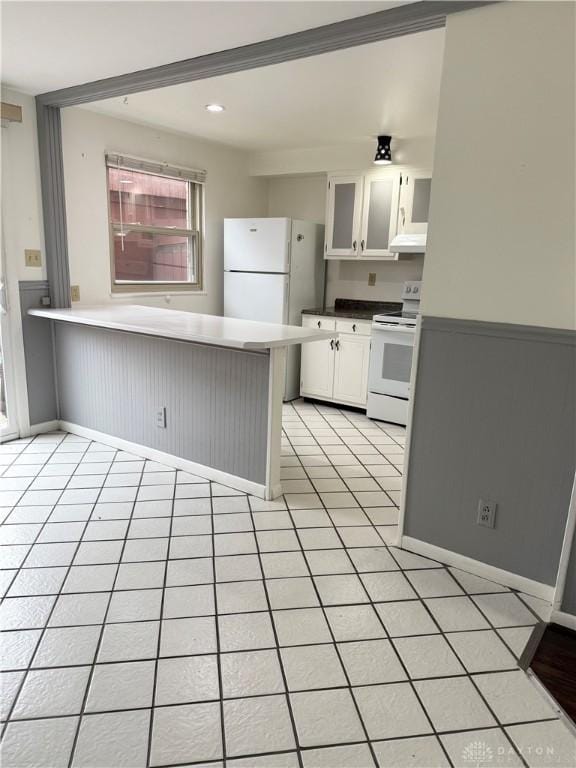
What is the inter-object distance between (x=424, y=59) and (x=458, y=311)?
1.40 meters

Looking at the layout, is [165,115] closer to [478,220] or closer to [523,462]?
[478,220]

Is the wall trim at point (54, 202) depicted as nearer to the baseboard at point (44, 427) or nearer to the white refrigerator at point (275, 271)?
the baseboard at point (44, 427)

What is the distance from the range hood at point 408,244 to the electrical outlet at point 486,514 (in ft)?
7.57

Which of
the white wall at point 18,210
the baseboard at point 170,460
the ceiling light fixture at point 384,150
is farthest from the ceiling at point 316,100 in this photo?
the baseboard at point 170,460

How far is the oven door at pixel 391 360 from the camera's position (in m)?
4.05

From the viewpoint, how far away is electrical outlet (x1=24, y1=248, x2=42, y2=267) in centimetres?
348

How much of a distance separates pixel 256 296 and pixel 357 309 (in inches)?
39.6

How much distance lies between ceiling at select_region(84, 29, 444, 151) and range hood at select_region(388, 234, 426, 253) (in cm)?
79

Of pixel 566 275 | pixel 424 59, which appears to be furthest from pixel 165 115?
pixel 566 275

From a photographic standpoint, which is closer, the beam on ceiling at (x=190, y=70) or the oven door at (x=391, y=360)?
the beam on ceiling at (x=190, y=70)

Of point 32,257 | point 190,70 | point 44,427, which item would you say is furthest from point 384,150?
point 44,427

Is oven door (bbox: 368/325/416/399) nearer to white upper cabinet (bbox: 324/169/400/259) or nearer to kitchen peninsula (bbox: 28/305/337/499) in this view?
white upper cabinet (bbox: 324/169/400/259)

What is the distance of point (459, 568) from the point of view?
229cm

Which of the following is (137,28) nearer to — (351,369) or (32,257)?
(32,257)
